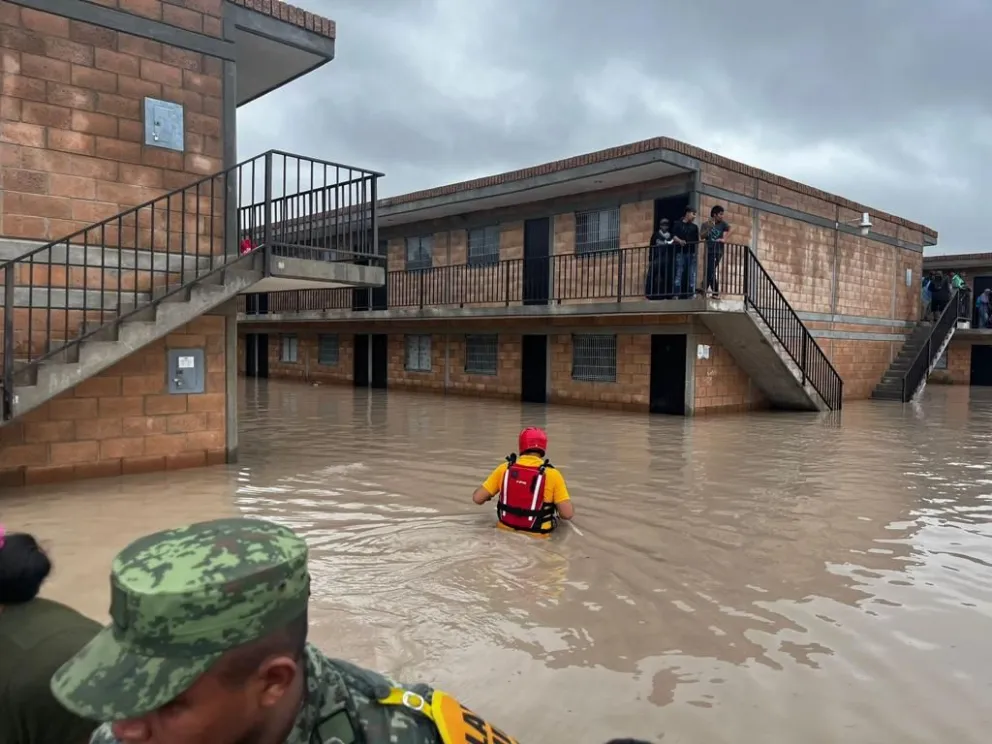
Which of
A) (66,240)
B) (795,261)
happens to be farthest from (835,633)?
(795,261)

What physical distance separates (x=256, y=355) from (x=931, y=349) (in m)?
22.1

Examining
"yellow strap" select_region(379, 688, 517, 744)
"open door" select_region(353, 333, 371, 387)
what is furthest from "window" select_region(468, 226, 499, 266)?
"yellow strap" select_region(379, 688, 517, 744)

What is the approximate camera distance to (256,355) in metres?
27.8

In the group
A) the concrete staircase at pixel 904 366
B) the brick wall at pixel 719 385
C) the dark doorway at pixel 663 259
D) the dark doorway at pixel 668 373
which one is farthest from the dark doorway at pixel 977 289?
the dark doorway at pixel 663 259

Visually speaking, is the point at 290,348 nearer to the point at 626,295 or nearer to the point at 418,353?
the point at 418,353

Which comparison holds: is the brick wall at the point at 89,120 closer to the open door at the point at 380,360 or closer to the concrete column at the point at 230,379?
the concrete column at the point at 230,379

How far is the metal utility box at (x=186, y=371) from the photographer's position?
8352 millimetres

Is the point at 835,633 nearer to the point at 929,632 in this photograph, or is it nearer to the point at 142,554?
the point at 929,632

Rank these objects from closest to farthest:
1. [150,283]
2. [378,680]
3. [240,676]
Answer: [240,676] < [378,680] < [150,283]

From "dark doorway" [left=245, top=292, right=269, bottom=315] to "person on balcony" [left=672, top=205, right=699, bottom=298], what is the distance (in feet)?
50.3

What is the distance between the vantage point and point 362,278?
909cm

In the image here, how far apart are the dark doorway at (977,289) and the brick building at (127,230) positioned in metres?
25.0

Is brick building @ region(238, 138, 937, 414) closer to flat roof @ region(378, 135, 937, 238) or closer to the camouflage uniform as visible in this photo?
flat roof @ region(378, 135, 937, 238)

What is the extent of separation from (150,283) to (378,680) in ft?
25.3
